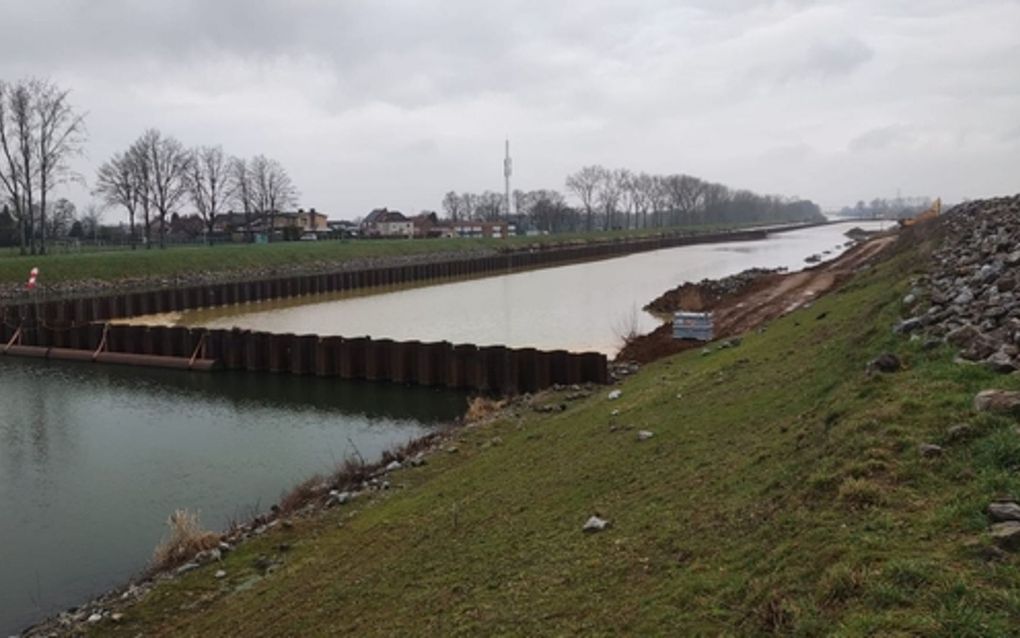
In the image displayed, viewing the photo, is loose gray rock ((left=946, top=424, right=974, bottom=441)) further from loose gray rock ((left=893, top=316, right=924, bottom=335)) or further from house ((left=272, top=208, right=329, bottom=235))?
house ((left=272, top=208, right=329, bottom=235))

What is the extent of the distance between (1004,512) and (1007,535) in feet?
0.96

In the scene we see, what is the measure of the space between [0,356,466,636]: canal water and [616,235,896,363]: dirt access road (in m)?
6.08

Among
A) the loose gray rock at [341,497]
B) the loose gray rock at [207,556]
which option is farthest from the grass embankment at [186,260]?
the loose gray rock at [207,556]

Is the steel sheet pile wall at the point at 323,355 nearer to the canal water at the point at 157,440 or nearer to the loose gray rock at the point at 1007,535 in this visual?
the canal water at the point at 157,440

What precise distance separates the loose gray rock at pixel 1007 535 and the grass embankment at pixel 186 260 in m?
52.4

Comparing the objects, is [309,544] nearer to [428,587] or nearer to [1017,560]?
[428,587]

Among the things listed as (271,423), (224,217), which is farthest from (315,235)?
(271,423)

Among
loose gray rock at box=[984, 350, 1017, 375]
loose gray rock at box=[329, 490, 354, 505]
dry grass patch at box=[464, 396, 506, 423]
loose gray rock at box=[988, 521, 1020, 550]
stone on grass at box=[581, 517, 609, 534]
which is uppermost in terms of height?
loose gray rock at box=[984, 350, 1017, 375]

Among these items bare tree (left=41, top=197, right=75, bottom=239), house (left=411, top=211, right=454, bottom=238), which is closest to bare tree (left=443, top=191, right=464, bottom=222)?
house (left=411, top=211, right=454, bottom=238)

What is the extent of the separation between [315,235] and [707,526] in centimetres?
11262

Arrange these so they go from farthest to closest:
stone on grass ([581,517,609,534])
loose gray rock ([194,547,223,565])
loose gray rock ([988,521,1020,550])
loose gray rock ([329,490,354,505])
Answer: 1. loose gray rock ([329,490,354,505])
2. loose gray rock ([194,547,223,565])
3. stone on grass ([581,517,609,534])
4. loose gray rock ([988,521,1020,550])

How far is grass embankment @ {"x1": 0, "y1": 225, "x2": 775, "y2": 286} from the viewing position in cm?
4916

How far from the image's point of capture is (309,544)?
969cm

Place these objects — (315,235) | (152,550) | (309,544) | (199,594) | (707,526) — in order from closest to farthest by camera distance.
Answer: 1. (707,526)
2. (199,594)
3. (309,544)
4. (152,550)
5. (315,235)
